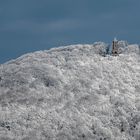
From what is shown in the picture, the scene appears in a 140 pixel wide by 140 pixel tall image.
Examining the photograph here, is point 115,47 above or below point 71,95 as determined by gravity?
above

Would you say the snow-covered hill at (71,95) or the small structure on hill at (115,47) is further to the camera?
the small structure on hill at (115,47)

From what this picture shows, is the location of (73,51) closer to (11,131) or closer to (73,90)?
(73,90)

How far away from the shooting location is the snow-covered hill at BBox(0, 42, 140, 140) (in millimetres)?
26016

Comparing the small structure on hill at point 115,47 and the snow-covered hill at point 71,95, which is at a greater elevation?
the small structure on hill at point 115,47

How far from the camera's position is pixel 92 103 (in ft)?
92.0

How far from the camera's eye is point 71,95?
28547 millimetres

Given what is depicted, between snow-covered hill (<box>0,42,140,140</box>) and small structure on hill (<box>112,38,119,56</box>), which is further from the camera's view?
small structure on hill (<box>112,38,119,56</box>)

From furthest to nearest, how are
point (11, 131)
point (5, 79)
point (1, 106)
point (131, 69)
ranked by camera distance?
point (131, 69)
point (5, 79)
point (1, 106)
point (11, 131)

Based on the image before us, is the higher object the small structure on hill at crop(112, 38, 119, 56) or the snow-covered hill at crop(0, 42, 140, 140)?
the small structure on hill at crop(112, 38, 119, 56)

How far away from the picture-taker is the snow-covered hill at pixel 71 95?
85.4ft

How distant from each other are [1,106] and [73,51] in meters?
7.17

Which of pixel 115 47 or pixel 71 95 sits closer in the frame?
pixel 71 95

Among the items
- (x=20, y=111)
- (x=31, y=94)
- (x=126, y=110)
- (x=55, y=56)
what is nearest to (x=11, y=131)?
Answer: (x=20, y=111)

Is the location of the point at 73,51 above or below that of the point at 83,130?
above
